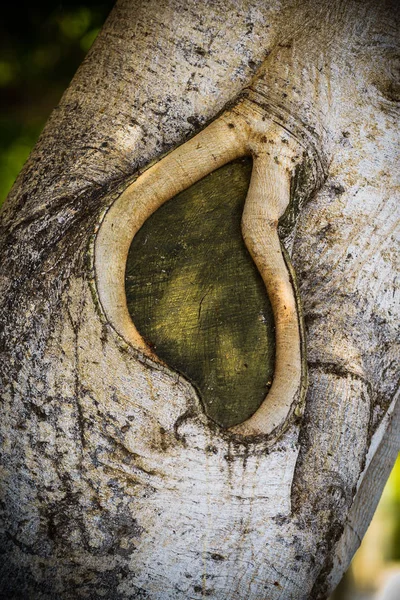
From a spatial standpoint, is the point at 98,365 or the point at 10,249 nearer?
the point at 98,365

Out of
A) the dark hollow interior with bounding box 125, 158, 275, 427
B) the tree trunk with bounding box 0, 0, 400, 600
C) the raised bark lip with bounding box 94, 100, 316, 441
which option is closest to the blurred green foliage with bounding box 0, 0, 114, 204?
the tree trunk with bounding box 0, 0, 400, 600

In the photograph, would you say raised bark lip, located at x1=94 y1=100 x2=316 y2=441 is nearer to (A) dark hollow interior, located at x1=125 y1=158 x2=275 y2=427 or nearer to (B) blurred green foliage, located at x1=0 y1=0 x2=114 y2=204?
(A) dark hollow interior, located at x1=125 y1=158 x2=275 y2=427

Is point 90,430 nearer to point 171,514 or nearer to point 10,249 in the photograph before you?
point 171,514

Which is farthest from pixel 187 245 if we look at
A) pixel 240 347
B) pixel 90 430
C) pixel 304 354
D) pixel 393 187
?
pixel 393 187

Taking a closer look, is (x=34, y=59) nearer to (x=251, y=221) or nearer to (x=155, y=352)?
(x=251, y=221)

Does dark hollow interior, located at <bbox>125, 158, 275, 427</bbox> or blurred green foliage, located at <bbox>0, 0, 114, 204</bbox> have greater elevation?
blurred green foliage, located at <bbox>0, 0, 114, 204</bbox>

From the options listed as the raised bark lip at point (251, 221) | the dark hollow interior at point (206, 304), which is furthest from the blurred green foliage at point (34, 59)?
the dark hollow interior at point (206, 304)

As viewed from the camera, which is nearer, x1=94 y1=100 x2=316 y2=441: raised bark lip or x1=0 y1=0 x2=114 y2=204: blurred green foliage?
x1=94 y1=100 x2=316 y2=441: raised bark lip
